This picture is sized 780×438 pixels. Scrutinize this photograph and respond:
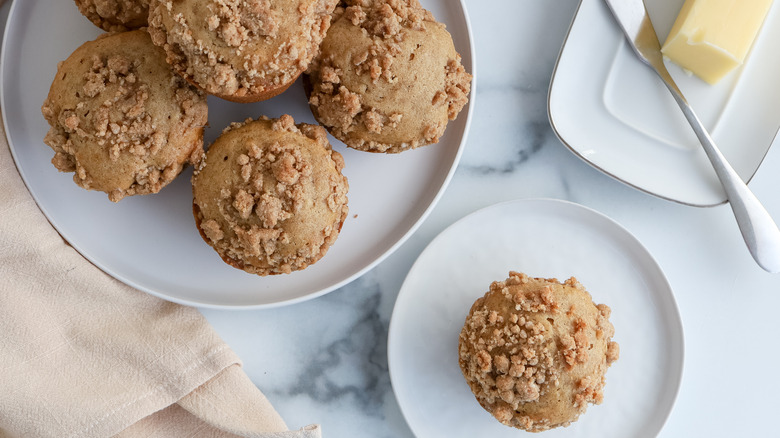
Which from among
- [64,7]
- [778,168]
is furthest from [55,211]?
[778,168]

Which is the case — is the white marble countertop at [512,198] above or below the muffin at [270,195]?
below

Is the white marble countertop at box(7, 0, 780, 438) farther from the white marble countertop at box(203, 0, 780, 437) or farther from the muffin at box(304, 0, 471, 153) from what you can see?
the muffin at box(304, 0, 471, 153)

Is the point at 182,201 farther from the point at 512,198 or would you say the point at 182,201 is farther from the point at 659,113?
the point at 659,113

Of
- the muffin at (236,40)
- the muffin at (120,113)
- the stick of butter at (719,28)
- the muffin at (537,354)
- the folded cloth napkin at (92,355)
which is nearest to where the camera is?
the muffin at (236,40)

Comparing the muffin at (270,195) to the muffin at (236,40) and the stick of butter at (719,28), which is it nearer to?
the muffin at (236,40)

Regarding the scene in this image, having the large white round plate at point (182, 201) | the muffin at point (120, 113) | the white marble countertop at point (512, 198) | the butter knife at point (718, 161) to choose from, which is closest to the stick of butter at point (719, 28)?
the butter knife at point (718, 161)

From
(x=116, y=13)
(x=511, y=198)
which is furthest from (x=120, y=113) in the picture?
(x=511, y=198)

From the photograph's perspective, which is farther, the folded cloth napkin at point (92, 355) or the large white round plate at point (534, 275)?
the large white round plate at point (534, 275)
